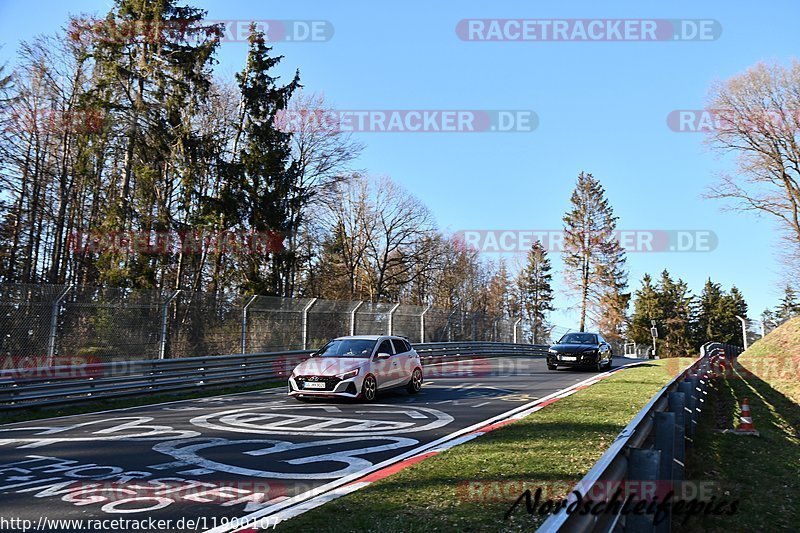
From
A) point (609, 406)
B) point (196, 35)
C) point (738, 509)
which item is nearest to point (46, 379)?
point (609, 406)

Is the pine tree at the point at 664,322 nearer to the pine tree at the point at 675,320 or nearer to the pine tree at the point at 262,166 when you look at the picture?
the pine tree at the point at 675,320

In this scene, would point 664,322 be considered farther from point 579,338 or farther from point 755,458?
point 755,458

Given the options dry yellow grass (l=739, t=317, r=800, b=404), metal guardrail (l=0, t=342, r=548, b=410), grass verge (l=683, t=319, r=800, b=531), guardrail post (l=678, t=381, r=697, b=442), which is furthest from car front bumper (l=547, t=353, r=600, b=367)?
guardrail post (l=678, t=381, r=697, b=442)

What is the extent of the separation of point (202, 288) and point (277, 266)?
4.32 meters

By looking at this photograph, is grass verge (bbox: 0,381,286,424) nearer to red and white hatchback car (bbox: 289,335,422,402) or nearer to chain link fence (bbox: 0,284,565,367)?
chain link fence (bbox: 0,284,565,367)

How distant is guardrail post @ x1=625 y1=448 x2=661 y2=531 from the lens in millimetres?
4059

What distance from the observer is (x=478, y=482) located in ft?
19.8

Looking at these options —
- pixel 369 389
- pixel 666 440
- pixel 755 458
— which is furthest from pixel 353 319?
pixel 666 440

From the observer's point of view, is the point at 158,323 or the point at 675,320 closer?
the point at 158,323

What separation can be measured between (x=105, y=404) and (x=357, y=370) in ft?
18.4

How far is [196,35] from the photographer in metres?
30.0

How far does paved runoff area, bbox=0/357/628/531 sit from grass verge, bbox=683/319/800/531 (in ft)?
12.1

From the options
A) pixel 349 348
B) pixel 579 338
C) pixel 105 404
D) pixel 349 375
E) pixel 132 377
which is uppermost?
pixel 579 338

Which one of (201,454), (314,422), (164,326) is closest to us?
(201,454)
